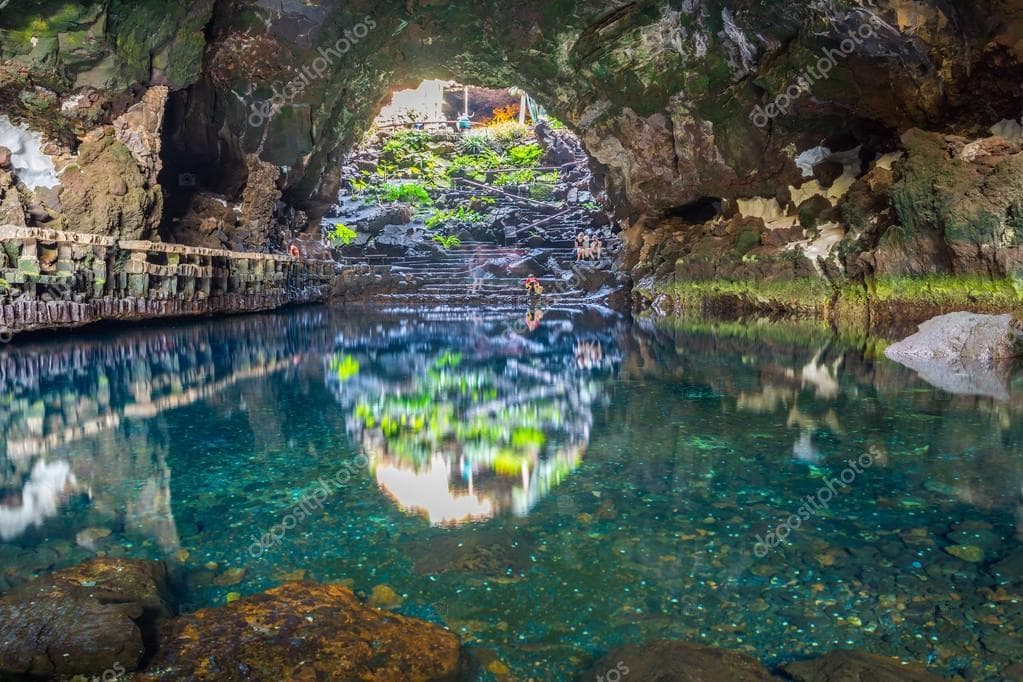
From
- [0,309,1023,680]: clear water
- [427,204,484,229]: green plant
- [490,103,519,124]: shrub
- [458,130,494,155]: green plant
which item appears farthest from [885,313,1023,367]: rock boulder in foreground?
[490,103,519,124]: shrub

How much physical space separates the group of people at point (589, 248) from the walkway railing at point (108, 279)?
12.5 m

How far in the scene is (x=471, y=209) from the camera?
97.8ft

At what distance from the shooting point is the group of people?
2608cm

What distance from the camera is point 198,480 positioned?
384 centimetres

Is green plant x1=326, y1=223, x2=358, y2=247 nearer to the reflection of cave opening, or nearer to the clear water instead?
the reflection of cave opening

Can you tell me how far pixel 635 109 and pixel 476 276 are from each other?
9941 millimetres

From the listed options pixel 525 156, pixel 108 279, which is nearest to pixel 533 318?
pixel 108 279

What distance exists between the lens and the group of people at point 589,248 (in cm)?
2608

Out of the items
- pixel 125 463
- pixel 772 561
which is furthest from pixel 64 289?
pixel 772 561

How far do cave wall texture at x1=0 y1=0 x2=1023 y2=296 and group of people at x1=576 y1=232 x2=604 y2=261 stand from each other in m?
5.27

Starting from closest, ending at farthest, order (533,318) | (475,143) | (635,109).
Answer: (635,109) < (533,318) < (475,143)

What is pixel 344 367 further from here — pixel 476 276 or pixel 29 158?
pixel 476 276

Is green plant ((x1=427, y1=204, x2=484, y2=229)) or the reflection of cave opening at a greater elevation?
green plant ((x1=427, y1=204, x2=484, y2=229))

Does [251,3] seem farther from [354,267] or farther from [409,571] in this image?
[409,571]
